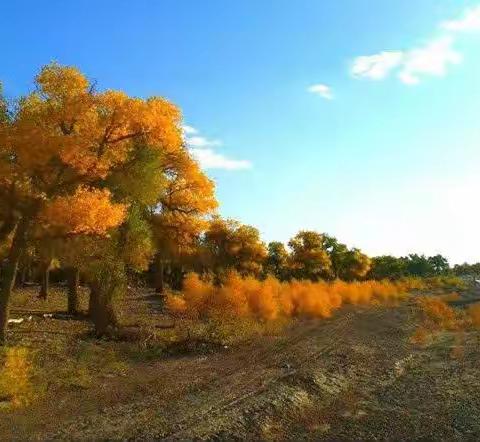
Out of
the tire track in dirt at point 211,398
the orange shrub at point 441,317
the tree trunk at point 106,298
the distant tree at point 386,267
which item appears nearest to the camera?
the tire track in dirt at point 211,398

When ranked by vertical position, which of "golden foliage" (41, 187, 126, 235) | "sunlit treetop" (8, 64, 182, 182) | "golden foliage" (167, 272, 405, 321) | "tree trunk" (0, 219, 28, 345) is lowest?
"golden foliage" (167, 272, 405, 321)

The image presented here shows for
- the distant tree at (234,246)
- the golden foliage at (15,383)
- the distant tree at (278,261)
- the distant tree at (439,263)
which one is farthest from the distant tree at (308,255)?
the distant tree at (439,263)

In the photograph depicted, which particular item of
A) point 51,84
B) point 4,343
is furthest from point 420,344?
point 51,84

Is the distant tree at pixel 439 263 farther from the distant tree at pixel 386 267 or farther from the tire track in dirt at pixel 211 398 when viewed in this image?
the tire track in dirt at pixel 211 398

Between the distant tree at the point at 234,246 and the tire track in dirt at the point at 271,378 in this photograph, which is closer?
the tire track in dirt at the point at 271,378

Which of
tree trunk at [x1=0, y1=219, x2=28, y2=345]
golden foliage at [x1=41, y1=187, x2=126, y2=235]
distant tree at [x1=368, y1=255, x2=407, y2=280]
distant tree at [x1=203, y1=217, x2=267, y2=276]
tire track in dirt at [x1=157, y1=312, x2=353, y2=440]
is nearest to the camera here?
tire track in dirt at [x1=157, y1=312, x2=353, y2=440]

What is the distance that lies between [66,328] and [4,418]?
36.7 feet

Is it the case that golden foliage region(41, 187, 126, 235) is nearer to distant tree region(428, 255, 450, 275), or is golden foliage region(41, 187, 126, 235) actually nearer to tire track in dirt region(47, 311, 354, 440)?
tire track in dirt region(47, 311, 354, 440)

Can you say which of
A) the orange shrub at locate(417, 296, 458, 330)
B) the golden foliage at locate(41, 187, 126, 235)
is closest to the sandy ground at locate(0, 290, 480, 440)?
the golden foliage at locate(41, 187, 126, 235)

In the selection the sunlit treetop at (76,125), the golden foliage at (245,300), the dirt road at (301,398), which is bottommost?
the dirt road at (301,398)

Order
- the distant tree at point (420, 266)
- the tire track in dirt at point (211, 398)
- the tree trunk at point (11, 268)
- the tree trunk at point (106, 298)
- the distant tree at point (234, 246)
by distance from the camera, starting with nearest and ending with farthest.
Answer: the tire track in dirt at point (211, 398) → the tree trunk at point (11, 268) → the tree trunk at point (106, 298) → the distant tree at point (234, 246) → the distant tree at point (420, 266)

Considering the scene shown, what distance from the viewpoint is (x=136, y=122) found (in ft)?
55.8

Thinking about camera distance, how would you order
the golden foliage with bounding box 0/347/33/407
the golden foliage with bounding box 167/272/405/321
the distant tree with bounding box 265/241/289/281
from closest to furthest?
the golden foliage with bounding box 0/347/33/407, the golden foliage with bounding box 167/272/405/321, the distant tree with bounding box 265/241/289/281

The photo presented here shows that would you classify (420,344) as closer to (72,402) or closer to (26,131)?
(72,402)
